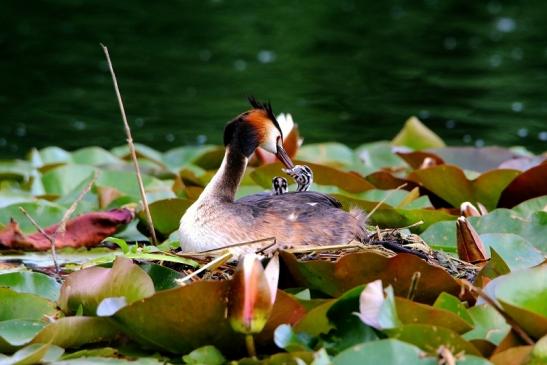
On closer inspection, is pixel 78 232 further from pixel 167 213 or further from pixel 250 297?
pixel 250 297

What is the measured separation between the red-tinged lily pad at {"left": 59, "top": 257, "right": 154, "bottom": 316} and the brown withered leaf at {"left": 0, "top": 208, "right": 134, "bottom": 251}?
5.16 feet

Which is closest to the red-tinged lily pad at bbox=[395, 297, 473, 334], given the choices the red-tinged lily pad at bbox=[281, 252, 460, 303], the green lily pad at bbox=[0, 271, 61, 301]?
the red-tinged lily pad at bbox=[281, 252, 460, 303]

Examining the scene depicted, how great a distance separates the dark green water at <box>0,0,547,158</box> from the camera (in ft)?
33.8

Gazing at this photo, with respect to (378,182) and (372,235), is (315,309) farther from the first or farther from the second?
(378,182)

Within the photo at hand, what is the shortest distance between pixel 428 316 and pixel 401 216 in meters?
1.89

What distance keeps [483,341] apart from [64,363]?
1250 millimetres

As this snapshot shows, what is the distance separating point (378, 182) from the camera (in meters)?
6.14

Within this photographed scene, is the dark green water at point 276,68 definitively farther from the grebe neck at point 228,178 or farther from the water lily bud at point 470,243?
the water lily bud at point 470,243

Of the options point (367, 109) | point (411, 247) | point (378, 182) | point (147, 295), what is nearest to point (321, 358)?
point (147, 295)

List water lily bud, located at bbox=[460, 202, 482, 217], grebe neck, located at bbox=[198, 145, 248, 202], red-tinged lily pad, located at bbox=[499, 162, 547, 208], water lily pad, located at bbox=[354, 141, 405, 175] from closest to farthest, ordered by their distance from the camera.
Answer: grebe neck, located at bbox=[198, 145, 248, 202] < water lily bud, located at bbox=[460, 202, 482, 217] < red-tinged lily pad, located at bbox=[499, 162, 547, 208] < water lily pad, located at bbox=[354, 141, 405, 175]

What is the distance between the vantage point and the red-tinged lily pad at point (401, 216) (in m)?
5.17

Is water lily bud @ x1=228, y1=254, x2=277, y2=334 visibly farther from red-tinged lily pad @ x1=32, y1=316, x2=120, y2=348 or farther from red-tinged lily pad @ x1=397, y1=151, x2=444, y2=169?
red-tinged lily pad @ x1=397, y1=151, x2=444, y2=169

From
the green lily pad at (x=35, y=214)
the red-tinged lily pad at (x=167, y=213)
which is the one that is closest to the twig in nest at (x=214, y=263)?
the red-tinged lily pad at (x=167, y=213)

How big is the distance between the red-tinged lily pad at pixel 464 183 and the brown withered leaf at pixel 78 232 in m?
1.55
